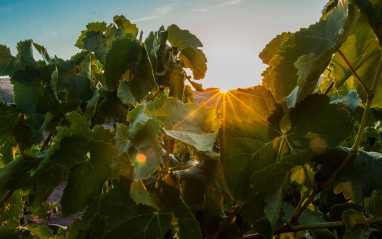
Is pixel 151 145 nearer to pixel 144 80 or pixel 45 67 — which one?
pixel 144 80

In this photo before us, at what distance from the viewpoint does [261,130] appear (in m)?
0.74

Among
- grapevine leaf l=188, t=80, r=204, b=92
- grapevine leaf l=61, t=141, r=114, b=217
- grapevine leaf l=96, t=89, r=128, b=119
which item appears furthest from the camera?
grapevine leaf l=188, t=80, r=204, b=92

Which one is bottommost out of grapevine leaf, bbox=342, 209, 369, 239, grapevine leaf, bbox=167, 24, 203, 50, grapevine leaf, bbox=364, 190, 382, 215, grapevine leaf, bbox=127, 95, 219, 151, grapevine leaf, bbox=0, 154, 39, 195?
grapevine leaf, bbox=364, 190, 382, 215

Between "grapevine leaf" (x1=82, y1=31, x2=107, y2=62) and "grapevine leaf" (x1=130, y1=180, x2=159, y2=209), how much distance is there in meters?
0.80

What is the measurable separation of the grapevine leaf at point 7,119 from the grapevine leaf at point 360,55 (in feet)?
3.79

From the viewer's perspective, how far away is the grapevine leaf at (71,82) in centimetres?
129

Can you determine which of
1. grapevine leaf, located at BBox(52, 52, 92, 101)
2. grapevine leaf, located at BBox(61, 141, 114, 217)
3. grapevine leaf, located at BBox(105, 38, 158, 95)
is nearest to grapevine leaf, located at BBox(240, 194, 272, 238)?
grapevine leaf, located at BBox(61, 141, 114, 217)

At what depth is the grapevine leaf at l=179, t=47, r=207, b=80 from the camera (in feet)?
3.79

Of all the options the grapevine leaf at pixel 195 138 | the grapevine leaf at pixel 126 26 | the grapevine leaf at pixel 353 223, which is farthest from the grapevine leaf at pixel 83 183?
the grapevine leaf at pixel 126 26

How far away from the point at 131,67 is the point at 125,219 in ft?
1.47

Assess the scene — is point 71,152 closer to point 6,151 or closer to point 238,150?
Result: point 238,150

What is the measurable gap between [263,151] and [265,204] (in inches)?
4.7

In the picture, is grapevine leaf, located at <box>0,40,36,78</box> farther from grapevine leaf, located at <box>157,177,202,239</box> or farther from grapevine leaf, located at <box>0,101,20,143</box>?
grapevine leaf, located at <box>157,177,202,239</box>

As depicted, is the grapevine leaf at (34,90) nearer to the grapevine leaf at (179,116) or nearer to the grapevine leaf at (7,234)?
the grapevine leaf at (7,234)
